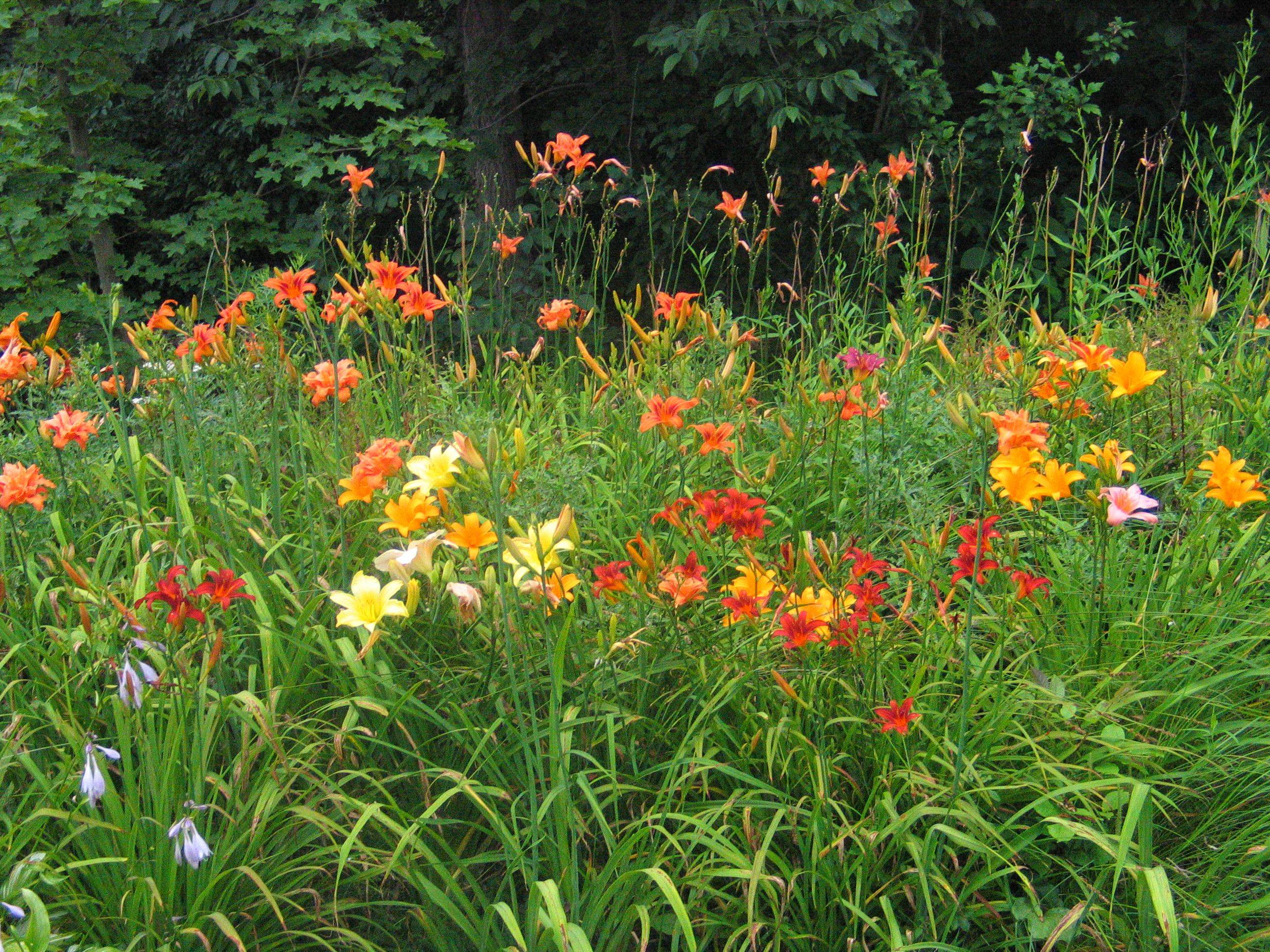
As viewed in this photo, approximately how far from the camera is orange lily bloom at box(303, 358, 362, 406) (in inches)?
93.3

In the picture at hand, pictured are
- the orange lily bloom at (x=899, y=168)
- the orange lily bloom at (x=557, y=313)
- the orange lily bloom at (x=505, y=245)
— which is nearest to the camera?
the orange lily bloom at (x=557, y=313)

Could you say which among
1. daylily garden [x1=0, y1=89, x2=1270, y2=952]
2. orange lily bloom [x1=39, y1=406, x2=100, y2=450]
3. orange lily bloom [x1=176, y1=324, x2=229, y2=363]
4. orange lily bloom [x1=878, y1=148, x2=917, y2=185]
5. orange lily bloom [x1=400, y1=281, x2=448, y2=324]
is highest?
orange lily bloom [x1=878, y1=148, x2=917, y2=185]

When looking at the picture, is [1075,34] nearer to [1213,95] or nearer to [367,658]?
[1213,95]

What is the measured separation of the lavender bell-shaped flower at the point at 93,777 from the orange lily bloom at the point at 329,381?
3.18ft

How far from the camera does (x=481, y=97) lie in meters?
5.85

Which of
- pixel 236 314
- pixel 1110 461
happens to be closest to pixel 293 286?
pixel 236 314

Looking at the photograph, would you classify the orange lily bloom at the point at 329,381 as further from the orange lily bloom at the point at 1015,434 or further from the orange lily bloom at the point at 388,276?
the orange lily bloom at the point at 1015,434

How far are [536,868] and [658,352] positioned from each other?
5.24 ft

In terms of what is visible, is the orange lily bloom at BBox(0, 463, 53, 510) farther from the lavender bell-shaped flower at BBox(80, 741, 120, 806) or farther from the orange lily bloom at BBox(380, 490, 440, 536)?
the orange lily bloom at BBox(380, 490, 440, 536)

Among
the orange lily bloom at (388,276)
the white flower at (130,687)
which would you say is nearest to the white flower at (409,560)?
the white flower at (130,687)

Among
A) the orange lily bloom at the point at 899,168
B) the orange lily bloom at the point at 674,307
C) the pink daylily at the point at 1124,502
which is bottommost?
the pink daylily at the point at 1124,502

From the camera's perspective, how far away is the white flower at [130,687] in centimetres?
159

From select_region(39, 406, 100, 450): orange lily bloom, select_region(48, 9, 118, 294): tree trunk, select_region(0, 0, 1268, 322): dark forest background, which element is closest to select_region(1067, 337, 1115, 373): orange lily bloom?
select_region(39, 406, 100, 450): orange lily bloom

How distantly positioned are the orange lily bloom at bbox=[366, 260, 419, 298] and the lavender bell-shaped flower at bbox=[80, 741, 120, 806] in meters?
1.09
